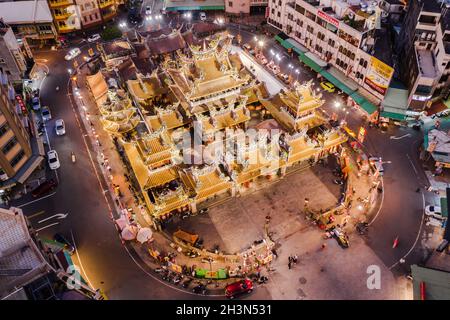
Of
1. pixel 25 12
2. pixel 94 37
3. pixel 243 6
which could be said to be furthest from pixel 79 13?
pixel 243 6

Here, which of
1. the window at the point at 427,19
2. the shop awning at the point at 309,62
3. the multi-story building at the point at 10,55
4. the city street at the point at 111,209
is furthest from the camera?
the shop awning at the point at 309,62

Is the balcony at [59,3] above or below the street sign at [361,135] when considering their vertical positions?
above

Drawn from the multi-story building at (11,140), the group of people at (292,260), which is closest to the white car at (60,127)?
the multi-story building at (11,140)

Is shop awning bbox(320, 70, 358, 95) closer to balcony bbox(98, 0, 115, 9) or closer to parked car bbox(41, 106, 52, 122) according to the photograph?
parked car bbox(41, 106, 52, 122)

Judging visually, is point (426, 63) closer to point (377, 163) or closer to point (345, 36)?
point (345, 36)

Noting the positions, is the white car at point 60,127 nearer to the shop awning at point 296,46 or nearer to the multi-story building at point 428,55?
the shop awning at point 296,46

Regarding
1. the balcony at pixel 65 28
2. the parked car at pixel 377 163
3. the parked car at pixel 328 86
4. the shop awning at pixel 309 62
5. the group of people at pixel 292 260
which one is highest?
the balcony at pixel 65 28

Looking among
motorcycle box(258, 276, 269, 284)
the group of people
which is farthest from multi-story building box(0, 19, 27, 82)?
the group of people
